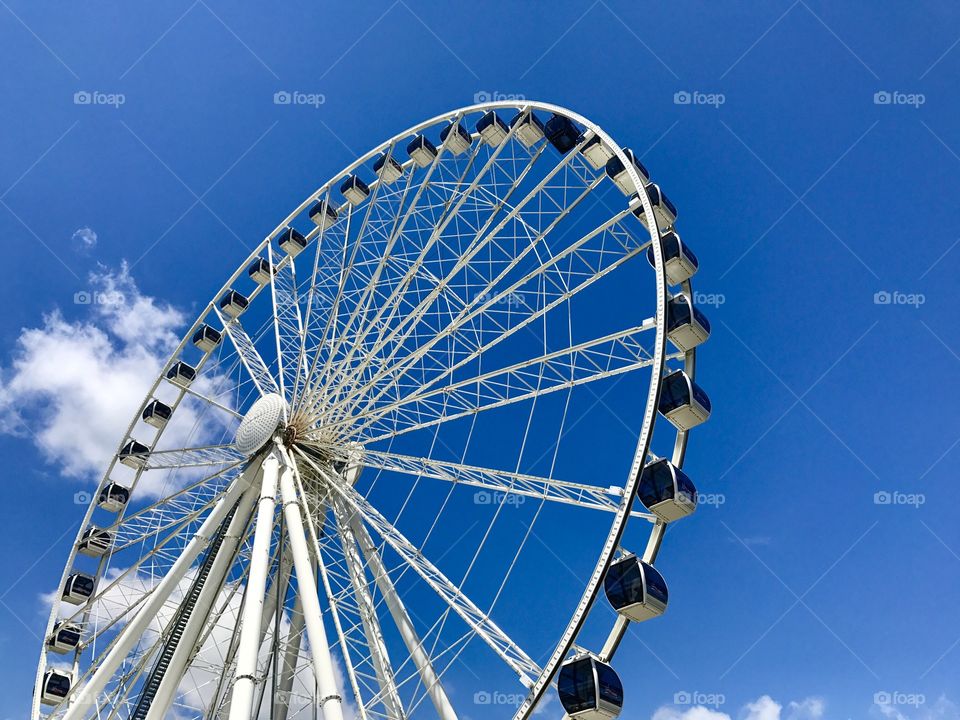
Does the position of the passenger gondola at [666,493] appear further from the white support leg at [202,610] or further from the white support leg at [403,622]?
the white support leg at [202,610]

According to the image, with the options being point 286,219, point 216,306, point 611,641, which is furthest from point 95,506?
point 611,641

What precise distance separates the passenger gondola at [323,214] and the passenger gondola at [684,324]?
39.2 feet

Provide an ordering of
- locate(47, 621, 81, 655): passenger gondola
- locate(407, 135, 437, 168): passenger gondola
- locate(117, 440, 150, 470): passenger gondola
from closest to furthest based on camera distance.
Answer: locate(47, 621, 81, 655): passenger gondola → locate(407, 135, 437, 168): passenger gondola → locate(117, 440, 150, 470): passenger gondola

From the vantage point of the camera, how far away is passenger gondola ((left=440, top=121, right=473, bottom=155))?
21.3 metres

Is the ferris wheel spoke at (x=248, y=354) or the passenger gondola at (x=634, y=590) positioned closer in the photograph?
the passenger gondola at (x=634, y=590)

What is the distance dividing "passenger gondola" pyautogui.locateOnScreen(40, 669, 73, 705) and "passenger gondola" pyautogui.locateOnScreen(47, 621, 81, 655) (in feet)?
2.01

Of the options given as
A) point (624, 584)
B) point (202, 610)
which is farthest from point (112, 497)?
point (624, 584)

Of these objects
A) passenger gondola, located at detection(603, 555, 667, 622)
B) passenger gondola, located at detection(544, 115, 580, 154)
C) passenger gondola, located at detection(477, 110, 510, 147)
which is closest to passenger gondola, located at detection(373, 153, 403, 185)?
passenger gondola, located at detection(477, 110, 510, 147)

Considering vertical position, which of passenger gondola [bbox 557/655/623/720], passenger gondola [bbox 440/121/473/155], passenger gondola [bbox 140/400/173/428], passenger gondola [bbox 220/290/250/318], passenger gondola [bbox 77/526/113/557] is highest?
passenger gondola [bbox 440/121/473/155]

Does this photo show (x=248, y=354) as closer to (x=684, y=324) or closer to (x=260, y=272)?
(x=260, y=272)

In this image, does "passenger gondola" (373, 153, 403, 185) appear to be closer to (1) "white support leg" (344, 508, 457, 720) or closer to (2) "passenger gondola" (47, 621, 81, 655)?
(1) "white support leg" (344, 508, 457, 720)

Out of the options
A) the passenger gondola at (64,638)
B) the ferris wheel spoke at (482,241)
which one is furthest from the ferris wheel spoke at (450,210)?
the passenger gondola at (64,638)

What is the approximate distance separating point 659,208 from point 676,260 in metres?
2.06

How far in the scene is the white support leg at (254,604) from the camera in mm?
12109
